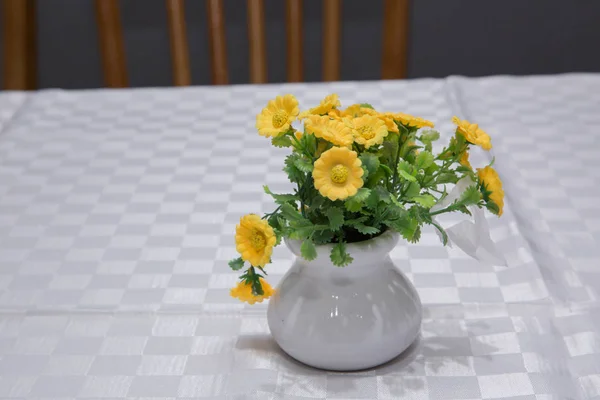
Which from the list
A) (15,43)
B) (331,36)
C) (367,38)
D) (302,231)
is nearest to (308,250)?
(302,231)

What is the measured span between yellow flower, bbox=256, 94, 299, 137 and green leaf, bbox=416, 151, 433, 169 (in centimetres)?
10

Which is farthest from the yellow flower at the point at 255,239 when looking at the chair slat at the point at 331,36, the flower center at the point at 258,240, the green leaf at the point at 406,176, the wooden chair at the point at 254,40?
the chair slat at the point at 331,36

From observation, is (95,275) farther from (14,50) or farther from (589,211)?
(14,50)

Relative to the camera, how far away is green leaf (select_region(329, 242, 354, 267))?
608 mm

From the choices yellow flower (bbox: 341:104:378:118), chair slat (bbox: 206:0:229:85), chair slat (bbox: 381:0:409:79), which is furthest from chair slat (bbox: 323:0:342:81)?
yellow flower (bbox: 341:104:378:118)

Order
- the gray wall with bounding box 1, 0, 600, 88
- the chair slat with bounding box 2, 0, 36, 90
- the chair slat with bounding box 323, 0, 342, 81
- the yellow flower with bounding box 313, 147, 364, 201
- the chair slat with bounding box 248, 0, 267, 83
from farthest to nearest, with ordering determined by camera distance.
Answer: the gray wall with bounding box 1, 0, 600, 88 → the chair slat with bounding box 2, 0, 36, 90 → the chair slat with bounding box 323, 0, 342, 81 → the chair slat with bounding box 248, 0, 267, 83 → the yellow flower with bounding box 313, 147, 364, 201

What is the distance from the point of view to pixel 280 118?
2.07ft

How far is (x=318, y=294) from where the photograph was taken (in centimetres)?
66

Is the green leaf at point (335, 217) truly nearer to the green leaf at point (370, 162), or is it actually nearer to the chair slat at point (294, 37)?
the green leaf at point (370, 162)

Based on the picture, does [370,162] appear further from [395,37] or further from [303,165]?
[395,37]

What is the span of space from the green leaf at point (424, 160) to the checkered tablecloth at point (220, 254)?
0.18 metres

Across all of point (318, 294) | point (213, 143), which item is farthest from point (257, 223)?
point (213, 143)

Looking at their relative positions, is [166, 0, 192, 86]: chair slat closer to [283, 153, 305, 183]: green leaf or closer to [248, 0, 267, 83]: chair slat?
[248, 0, 267, 83]: chair slat


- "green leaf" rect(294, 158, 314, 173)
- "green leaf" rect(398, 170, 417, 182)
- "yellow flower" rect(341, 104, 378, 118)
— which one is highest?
"yellow flower" rect(341, 104, 378, 118)
